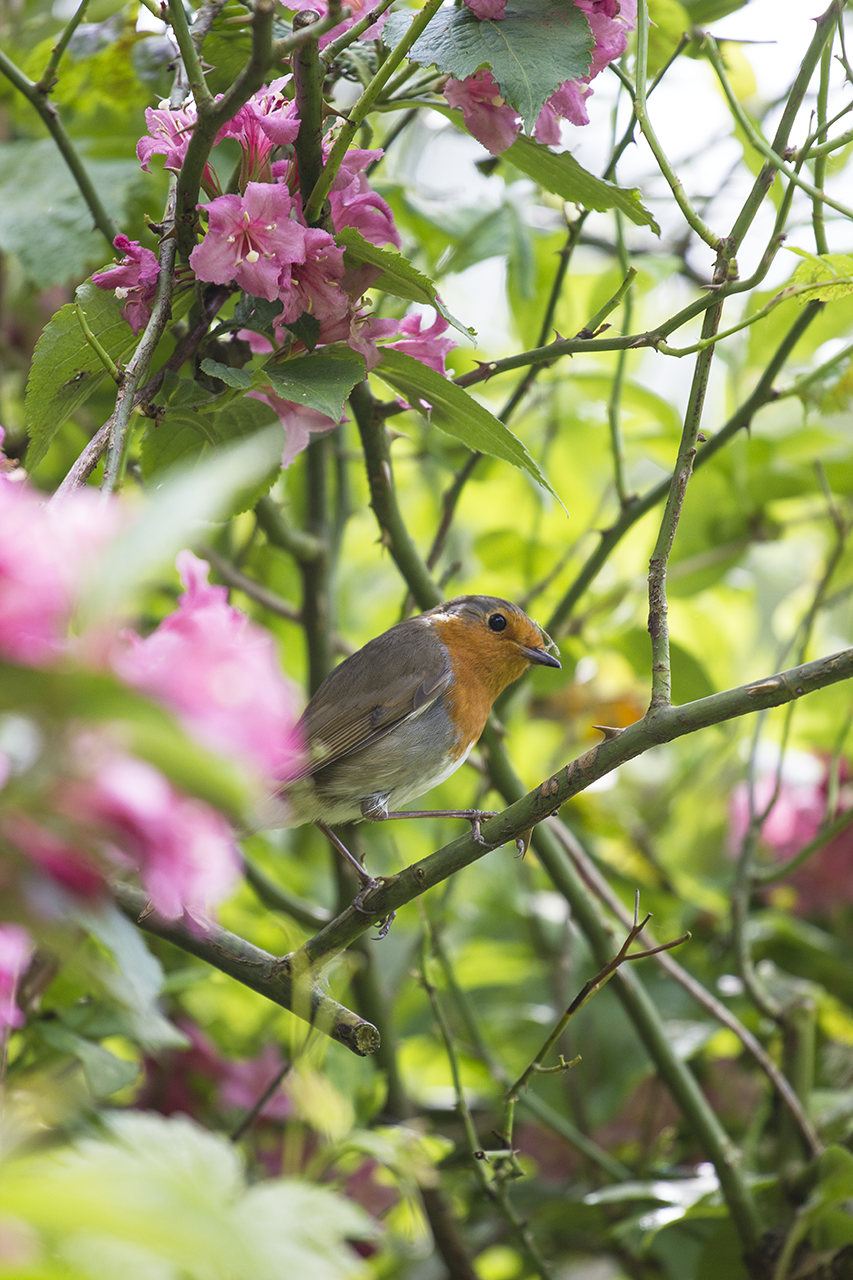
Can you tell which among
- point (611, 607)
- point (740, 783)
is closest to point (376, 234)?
point (611, 607)

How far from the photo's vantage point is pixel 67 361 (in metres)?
0.99

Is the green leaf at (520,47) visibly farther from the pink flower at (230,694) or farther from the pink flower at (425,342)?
the pink flower at (230,694)

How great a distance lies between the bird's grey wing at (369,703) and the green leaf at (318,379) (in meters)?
0.72

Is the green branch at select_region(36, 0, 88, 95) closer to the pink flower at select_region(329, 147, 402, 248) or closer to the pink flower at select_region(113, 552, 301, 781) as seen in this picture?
the pink flower at select_region(329, 147, 402, 248)

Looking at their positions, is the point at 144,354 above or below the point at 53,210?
below

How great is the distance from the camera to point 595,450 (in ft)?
6.92

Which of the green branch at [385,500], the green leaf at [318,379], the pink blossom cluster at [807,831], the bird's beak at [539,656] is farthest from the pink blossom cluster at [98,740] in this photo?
the pink blossom cluster at [807,831]

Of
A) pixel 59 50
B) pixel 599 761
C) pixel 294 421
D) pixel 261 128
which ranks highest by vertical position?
pixel 59 50

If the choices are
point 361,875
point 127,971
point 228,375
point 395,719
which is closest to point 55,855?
point 127,971

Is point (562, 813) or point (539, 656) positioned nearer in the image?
point (539, 656)

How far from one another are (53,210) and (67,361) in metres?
0.68

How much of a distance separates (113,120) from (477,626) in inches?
42.2

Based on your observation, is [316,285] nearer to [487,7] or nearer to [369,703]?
[487,7]

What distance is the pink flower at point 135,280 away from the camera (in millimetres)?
960
